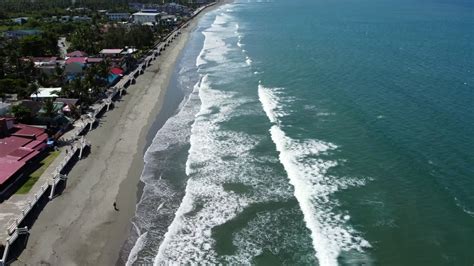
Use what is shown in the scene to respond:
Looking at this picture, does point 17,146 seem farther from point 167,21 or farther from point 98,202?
point 167,21

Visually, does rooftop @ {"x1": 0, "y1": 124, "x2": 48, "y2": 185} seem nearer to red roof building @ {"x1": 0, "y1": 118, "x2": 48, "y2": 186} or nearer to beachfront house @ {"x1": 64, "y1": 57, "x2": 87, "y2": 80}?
red roof building @ {"x1": 0, "y1": 118, "x2": 48, "y2": 186}

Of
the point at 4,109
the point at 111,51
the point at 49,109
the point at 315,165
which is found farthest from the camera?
the point at 111,51

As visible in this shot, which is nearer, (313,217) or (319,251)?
(319,251)

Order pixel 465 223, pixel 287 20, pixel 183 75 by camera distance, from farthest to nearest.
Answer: pixel 287 20 < pixel 183 75 < pixel 465 223

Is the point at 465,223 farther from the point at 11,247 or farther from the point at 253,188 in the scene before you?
the point at 11,247

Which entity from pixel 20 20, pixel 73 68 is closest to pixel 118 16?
pixel 20 20

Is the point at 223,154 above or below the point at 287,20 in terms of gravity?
below

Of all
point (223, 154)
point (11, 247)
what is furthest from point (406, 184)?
point (11, 247)
